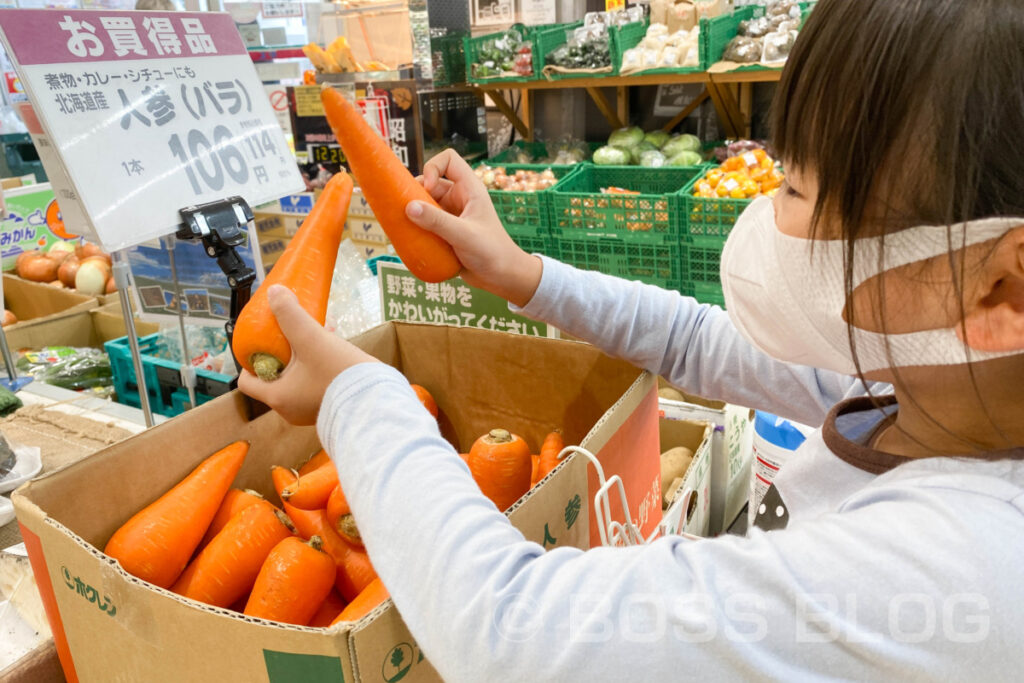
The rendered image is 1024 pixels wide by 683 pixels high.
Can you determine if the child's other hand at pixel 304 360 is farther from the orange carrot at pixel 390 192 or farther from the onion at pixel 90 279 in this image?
the onion at pixel 90 279

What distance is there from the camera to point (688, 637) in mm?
517

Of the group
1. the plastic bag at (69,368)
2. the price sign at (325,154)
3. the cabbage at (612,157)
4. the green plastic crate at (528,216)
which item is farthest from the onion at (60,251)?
the cabbage at (612,157)

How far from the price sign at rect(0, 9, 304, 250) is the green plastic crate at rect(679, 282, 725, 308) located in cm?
145

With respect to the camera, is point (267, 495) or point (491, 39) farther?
point (491, 39)

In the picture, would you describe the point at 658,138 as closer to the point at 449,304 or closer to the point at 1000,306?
the point at 449,304

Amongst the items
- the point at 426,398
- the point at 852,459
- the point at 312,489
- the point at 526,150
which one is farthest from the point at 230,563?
the point at 526,150

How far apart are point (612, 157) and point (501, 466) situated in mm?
2145

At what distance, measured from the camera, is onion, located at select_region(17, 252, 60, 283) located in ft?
9.73

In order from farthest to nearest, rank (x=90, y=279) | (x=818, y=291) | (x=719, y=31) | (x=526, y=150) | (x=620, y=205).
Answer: (x=526, y=150)
(x=90, y=279)
(x=719, y=31)
(x=620, y=205)
(x=818, y=291)

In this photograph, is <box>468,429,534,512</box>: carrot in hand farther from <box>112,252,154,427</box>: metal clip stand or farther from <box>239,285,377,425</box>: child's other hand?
<box>112,252,154,427</box>: metal clip stand

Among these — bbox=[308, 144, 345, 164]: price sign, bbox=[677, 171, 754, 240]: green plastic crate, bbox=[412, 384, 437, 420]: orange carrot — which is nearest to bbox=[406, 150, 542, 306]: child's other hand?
bbox=[412, 384, 437, 420]: orange carrot

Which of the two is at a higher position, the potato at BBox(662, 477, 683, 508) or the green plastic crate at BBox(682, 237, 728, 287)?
the green plastic crate at BBox(682, 237, 728, 287)

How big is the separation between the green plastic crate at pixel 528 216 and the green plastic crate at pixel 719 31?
2.21 feet

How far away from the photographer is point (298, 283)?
93cm
